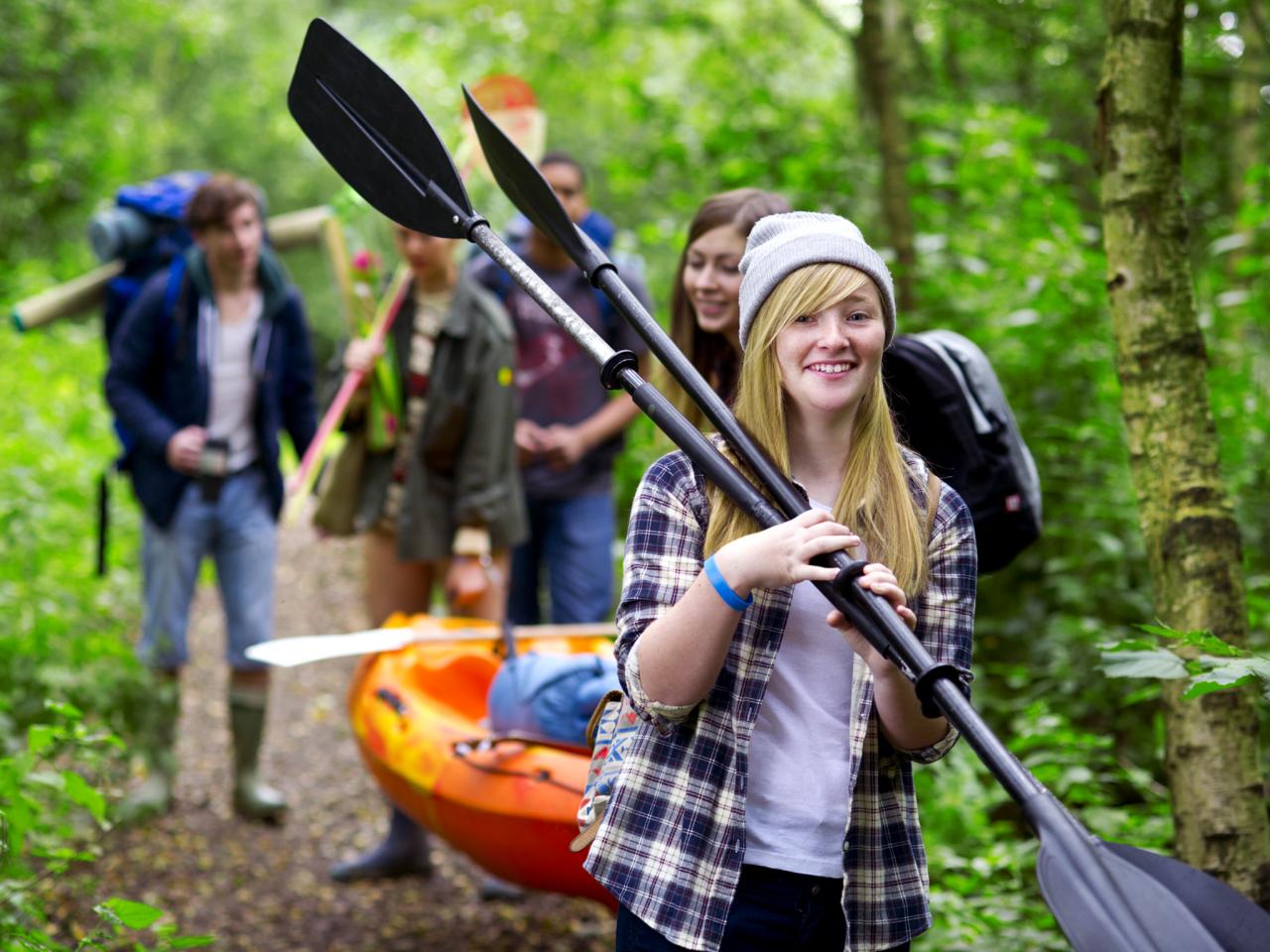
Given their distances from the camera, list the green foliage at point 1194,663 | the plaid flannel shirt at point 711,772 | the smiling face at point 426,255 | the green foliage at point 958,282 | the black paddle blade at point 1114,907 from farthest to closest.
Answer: the smiling face at point 426,255 → the green foliage at point 958,282 → the green foliage at point 1194,663 → the plaid flannel shirt at point 711,772 → the black paddle blade at point 1114,907

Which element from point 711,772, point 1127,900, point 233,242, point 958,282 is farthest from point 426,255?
point 1127,900

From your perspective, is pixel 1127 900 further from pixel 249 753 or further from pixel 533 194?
pixel 249 753

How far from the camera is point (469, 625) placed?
4254 mm

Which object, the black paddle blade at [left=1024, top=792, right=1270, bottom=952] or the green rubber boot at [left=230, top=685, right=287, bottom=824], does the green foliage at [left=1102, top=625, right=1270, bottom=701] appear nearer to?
the black paddle blade at [left=1024, top=792, right=1270, bottom=952]

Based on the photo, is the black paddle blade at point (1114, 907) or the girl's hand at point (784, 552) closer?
the black paddle blade at point (1114, 907)

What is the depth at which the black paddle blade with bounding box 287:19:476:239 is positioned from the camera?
235 cm

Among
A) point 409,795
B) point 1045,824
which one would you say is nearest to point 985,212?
point 409,795

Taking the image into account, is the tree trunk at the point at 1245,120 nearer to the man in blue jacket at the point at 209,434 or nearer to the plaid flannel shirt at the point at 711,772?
the man in blue jacket at the point at 209,434

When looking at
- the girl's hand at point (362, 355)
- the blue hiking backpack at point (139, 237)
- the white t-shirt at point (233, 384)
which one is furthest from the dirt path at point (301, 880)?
the blue hiking backpack at point (139, 237)

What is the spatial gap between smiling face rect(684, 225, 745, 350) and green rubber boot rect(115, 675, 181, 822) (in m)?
2.84

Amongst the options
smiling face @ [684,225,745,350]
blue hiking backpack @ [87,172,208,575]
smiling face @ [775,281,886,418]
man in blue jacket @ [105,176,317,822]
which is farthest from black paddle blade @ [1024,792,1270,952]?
blue hiking backpack @ [87,172,208,575]

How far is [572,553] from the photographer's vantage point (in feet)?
16.1

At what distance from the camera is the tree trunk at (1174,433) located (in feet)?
8.61

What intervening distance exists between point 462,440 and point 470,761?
1344mm
